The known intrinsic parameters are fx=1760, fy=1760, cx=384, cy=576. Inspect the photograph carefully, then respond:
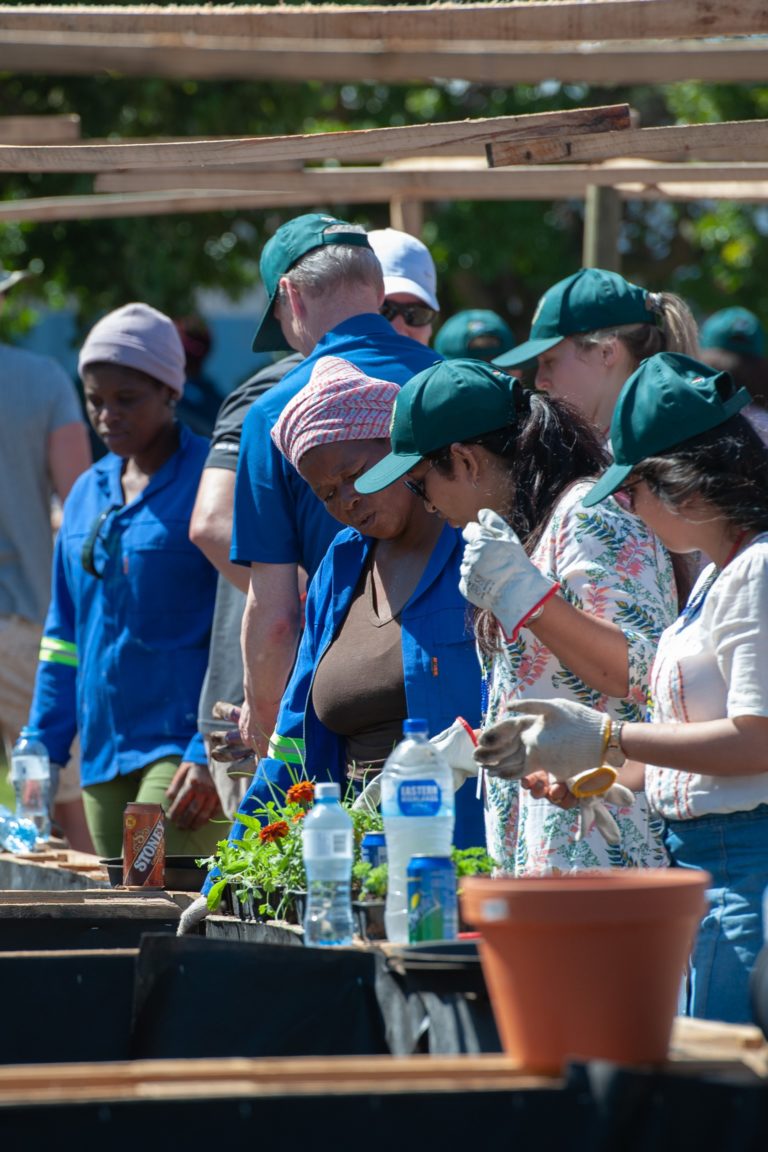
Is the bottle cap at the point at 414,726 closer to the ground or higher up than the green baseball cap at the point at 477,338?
closer to the ground

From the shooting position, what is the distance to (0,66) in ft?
17.6

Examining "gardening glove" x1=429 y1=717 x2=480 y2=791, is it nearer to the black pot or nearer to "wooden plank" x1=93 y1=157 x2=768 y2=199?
the black pot

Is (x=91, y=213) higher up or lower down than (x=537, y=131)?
higher up

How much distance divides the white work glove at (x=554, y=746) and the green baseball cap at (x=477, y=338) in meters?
4.04

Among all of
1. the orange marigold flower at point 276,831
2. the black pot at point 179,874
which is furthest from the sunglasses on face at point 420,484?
the black pot at point 179,874

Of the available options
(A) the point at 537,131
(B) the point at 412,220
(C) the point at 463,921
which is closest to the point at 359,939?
(C) the point at 463,921

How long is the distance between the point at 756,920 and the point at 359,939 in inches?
25.5

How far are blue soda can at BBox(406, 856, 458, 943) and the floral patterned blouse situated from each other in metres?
0.50

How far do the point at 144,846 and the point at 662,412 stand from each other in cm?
174

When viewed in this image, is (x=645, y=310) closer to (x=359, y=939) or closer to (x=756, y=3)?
(x=756, y=3)

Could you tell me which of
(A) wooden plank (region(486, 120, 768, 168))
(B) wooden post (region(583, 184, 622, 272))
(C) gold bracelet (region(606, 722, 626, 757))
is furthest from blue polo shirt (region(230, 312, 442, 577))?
(B) wooden post (region(583, 184, 622, 272))

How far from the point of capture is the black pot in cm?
409

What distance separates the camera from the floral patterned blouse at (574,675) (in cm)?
314

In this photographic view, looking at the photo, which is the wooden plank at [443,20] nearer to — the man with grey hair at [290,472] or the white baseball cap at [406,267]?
the man with grey hair at [290,472]
